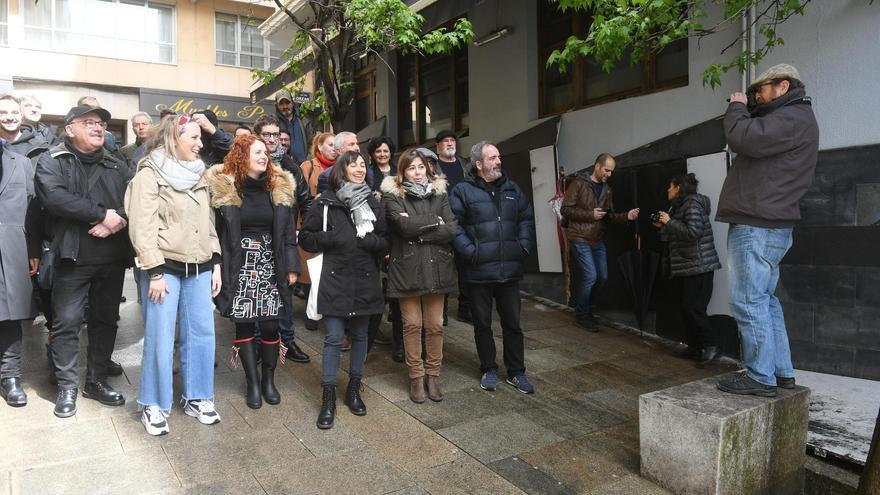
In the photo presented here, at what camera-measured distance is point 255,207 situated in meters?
4.29

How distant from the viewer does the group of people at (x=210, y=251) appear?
397cm

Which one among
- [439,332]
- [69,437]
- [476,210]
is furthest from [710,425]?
[69,437]

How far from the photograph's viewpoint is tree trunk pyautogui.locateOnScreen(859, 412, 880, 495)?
2.60 metres

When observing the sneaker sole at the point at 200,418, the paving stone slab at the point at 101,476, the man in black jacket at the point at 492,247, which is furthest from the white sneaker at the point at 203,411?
the man in black jacket at the point at 492,247

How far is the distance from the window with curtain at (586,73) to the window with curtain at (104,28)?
49.8ft

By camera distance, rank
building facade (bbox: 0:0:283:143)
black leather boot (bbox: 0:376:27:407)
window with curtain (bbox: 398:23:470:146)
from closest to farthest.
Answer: black leather boot (bbox: 0:376:27:407) < window with curtain (bbox: 398:23:470:146) < building facade (bbox: 0:0:283:143)

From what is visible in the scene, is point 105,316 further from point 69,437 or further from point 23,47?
point 23,47

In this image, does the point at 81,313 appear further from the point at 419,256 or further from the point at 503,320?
the point at 503,320

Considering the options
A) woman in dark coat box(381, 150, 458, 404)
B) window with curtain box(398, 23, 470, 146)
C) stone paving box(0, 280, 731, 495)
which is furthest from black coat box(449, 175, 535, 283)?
window with curtain box(398, 23, 470, 146)

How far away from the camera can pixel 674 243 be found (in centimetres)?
604

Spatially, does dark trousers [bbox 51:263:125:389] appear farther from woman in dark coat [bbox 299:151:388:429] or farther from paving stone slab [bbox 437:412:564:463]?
paving stone slab [bbox 437:412:564:463]

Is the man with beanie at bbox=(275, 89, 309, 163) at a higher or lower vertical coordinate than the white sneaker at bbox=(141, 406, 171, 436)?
higher

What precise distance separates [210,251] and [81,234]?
3.10 feet

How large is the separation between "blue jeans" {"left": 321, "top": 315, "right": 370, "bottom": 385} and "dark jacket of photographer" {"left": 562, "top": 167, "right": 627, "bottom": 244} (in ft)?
11.6
